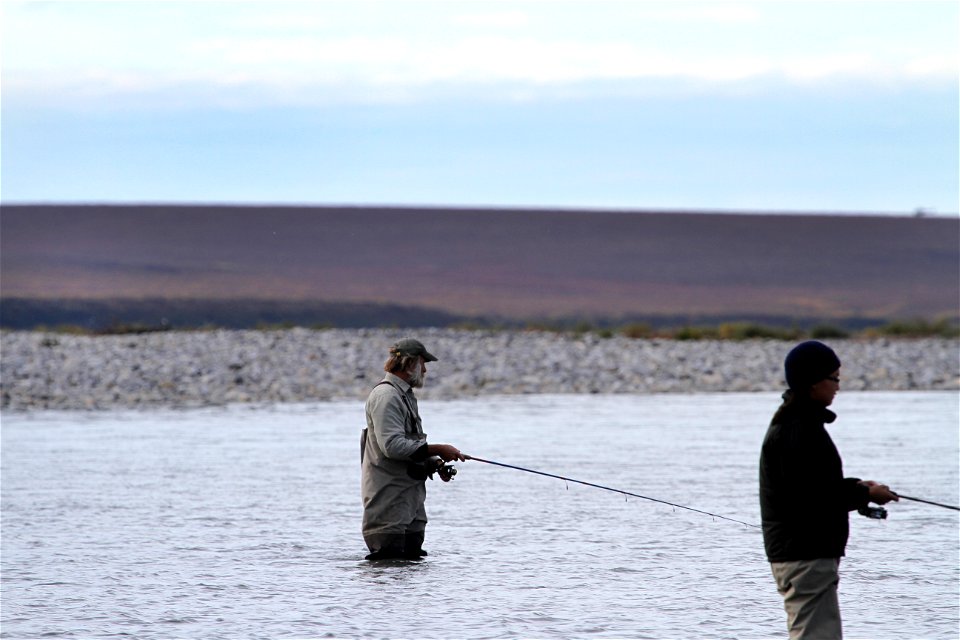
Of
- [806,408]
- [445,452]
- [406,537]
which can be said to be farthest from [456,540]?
[806,408]

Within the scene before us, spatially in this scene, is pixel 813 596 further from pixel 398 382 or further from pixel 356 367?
pixel 356 367

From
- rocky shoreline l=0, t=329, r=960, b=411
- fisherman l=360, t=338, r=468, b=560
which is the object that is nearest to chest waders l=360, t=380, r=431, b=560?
fisherman l=360, t=338, r=468, b=560

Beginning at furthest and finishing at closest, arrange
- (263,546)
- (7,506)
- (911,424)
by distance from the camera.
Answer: (911,424) → (7,506) → (263,546)

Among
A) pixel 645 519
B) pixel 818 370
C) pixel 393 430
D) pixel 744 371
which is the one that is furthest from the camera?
pixel 744 371

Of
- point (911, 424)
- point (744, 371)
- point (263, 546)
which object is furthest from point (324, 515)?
point (744, 371)

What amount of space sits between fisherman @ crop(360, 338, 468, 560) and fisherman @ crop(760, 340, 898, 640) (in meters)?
3.05

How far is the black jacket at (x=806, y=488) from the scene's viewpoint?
505cm

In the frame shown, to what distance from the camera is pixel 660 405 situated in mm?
19938

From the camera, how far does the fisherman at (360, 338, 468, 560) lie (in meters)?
8.02

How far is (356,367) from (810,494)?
67.2ft

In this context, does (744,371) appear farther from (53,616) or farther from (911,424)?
(53,616)

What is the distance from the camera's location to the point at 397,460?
816cm

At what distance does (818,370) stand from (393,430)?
3.44 metres

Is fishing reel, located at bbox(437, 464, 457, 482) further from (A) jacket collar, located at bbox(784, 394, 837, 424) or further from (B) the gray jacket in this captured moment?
(A) jacket collar, located at bbox(784, 394, 837, 424)
